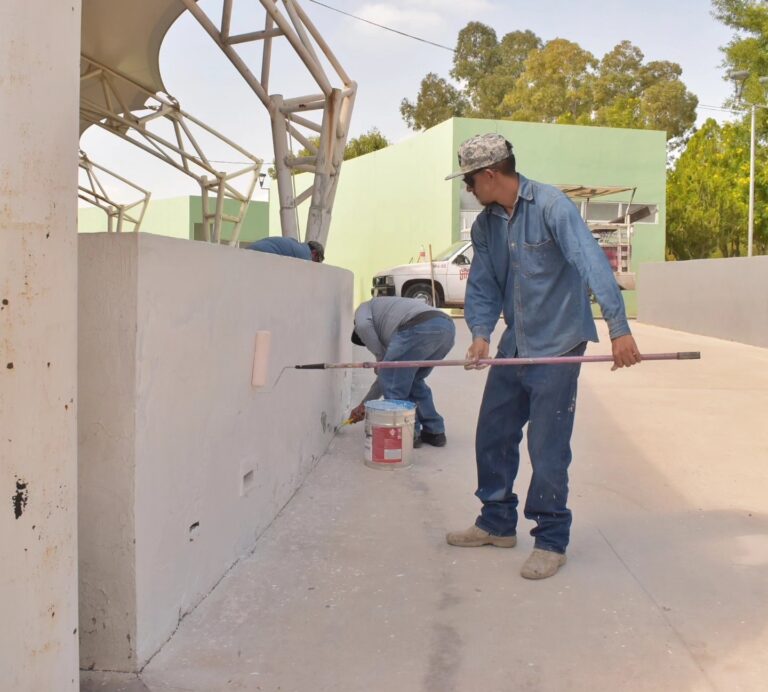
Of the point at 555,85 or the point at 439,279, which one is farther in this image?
the point at 555,85

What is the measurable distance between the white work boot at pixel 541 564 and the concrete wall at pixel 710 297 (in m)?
11.0

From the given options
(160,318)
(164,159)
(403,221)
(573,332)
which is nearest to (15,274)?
(160,318)

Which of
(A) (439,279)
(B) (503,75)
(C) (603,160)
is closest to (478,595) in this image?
(A) (439,279)

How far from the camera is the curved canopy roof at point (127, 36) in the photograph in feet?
27.8

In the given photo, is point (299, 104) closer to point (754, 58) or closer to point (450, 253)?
point (450, 253)

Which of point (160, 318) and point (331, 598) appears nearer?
point (160, 318)

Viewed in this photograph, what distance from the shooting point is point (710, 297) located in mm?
15445

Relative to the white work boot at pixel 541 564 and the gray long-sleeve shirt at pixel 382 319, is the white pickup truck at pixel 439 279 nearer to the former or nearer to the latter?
the gray long-sleeve shirt at pixel 382 319

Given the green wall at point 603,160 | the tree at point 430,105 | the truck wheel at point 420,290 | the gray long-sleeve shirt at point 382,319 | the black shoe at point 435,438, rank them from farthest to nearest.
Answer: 1. the tree at point 430,105
2. the green wall at point 603,160
3. the truck wheel at point 420,290
4. the black shoe at point 435,438
5. the gray long-sleeve shirt at point 382,319

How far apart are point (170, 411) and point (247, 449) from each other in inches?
37.5

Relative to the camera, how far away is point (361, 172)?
27.1 meters

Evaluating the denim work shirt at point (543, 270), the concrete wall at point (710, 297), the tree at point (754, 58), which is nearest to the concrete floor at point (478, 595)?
the denim work shirt at point (543, 270)

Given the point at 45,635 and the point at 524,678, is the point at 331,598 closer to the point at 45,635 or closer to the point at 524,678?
the point at 524,678

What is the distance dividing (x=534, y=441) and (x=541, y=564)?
518 millimetres
